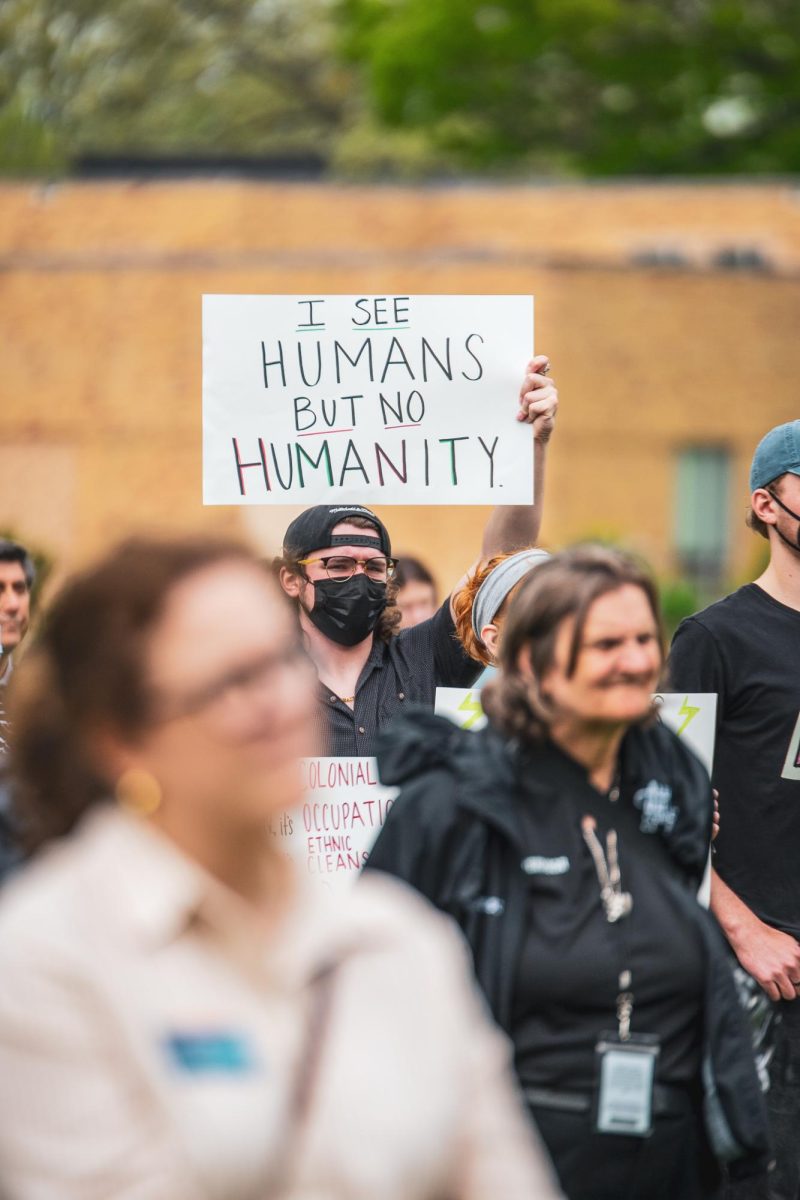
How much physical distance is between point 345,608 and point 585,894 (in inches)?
70.3

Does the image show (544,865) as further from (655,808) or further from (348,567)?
(348,567)

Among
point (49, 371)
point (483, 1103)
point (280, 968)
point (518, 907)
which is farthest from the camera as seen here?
point (49, 371)

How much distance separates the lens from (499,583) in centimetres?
456

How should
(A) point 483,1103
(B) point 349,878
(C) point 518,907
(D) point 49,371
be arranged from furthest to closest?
(D) point 49,371
(B) point 349,878
(C) point 518,907
(A) point 483,1103

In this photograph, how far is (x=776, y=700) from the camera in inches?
184

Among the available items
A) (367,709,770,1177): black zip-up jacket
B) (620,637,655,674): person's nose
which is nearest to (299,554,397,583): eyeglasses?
(367,709,770,1177): black zip-up jacket

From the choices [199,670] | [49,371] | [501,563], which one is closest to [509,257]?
[49,371]

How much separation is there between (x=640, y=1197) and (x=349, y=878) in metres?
1.44

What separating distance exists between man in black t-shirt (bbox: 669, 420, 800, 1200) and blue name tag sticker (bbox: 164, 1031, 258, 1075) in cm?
267

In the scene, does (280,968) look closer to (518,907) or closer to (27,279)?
(518,907)

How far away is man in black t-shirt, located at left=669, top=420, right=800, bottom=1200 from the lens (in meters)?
4.64

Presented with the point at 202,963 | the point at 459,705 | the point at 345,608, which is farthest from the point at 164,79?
the point at 202,963

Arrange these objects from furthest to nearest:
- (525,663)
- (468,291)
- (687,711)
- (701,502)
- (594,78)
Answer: (594,78) → (701,502) → (468,291) → (687,711) → (525,663)

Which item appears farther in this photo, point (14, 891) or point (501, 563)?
point (501, 563)
